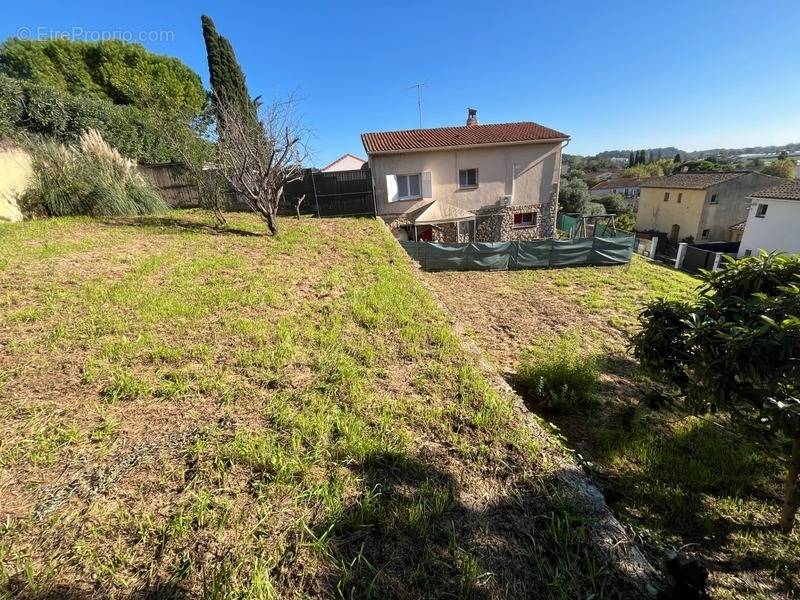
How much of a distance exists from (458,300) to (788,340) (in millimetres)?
5941

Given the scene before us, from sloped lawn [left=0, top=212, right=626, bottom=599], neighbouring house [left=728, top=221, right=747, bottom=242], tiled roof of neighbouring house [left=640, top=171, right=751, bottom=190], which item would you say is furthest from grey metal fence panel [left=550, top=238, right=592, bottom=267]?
neighbouring house [left=728, top=221, right=747, bottom=242]

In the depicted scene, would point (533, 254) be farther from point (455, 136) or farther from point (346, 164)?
point (346, 164)

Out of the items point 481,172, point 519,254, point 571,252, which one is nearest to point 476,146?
point 481,172

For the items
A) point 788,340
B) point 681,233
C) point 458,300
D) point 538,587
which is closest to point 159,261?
point 458,300

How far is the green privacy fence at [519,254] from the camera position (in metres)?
10.6

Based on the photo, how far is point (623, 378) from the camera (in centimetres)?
469

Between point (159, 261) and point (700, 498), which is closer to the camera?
point (700, 498)

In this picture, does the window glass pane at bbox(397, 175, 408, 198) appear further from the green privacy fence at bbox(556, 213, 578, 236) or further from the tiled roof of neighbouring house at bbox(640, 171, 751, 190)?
the tiled roof of neighbouring house at bbox(640, 171, 751, 190)

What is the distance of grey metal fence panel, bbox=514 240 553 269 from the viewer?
10.8 metres

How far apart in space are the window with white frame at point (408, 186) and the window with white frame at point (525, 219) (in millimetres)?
4808

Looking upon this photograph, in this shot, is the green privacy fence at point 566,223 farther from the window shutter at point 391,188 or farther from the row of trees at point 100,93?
the row of trees at point 100,93

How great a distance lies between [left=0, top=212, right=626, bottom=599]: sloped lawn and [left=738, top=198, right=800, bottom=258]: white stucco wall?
2179 centimetres

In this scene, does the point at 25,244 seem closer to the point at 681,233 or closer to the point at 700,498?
the point at 700,498

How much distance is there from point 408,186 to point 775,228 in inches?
765
